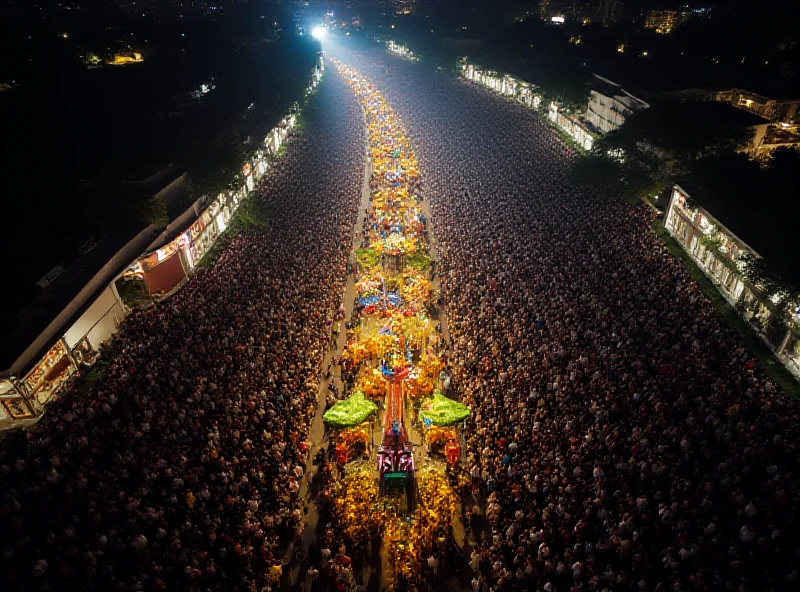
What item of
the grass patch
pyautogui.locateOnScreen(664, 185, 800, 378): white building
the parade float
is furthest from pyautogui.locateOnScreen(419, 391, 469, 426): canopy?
pyautogui.locateOnScreen(664, 185, 800, 378): white building

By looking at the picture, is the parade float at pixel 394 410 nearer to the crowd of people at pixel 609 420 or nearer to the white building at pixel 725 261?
the crowd of people at pixel 609 420

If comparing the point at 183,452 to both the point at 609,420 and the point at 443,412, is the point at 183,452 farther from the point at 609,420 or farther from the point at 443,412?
the point at 609,420

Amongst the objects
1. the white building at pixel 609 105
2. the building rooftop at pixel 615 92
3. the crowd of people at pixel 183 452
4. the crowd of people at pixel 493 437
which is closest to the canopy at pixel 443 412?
the crowd of people at pixel 493 437

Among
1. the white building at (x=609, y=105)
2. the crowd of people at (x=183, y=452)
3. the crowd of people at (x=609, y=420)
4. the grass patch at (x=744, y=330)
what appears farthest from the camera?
the white building at (x=609, y=105)

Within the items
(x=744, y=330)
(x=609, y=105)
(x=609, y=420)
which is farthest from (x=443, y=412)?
(x=609, y=105)

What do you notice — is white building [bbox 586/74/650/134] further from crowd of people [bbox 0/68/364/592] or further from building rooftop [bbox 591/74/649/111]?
crowd of people [bbox 0/68/364/592]
